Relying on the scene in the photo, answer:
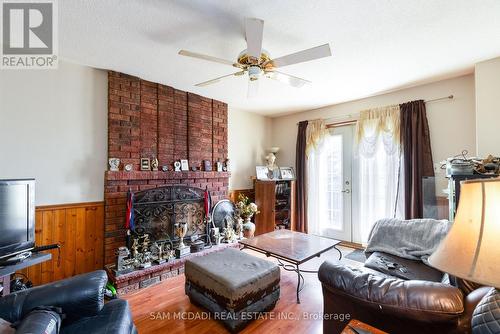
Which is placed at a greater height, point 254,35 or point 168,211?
point 254,35

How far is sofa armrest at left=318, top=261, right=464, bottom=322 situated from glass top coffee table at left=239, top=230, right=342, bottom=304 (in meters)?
0.79

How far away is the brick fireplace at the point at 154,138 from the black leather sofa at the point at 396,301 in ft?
7.76

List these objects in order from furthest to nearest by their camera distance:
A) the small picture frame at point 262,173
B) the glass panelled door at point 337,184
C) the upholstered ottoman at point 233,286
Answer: the small picture frame at point 262,173 < the glass panelled door at point 337,184 < the upholstered ottoman at point 233,286

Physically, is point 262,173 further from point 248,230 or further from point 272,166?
point 248,230

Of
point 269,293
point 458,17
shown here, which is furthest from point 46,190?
Answer: point 458,17

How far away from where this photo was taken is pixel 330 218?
13.3 ft

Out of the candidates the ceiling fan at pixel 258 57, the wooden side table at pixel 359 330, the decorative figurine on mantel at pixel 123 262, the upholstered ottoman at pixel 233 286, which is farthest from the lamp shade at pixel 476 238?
the decorative figurine on mantel at pixel 123 262

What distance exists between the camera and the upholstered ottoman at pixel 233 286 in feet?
5.74

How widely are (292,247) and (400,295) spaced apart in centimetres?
138

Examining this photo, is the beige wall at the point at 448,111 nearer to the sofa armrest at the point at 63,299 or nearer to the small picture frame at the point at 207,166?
the small picture frame at the point at 207,166

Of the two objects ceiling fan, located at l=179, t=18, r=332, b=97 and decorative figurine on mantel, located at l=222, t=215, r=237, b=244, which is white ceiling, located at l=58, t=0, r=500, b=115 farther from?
decorative figurine on mantel, located at l=222, t=215, r=237, b=244

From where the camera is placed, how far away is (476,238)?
604 mm

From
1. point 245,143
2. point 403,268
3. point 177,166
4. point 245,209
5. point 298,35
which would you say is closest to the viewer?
point 403,268

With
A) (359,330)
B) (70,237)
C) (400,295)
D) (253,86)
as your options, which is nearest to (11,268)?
(70,237)
